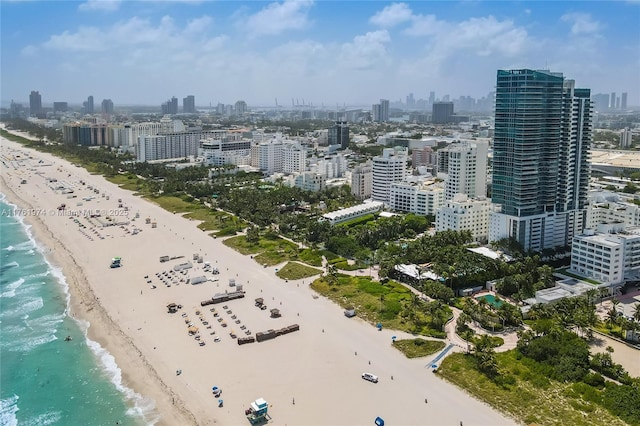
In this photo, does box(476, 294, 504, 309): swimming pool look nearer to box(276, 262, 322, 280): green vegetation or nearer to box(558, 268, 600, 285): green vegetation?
box(558, 268, 600, 285): green vegetation

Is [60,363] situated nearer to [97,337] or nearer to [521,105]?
[97,337]

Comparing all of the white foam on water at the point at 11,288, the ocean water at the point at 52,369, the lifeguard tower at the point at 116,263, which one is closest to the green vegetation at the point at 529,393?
the ocean water at the point at 52,369

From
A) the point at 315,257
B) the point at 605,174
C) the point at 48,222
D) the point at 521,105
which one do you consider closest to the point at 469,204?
the point at 521,105

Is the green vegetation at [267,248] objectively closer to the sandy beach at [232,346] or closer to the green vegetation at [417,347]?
the sandy beach at [232,346]

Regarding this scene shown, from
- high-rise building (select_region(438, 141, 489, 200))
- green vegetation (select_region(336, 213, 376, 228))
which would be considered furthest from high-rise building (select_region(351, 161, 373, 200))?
high-rise building (select_region(438, 141, 489, 200))

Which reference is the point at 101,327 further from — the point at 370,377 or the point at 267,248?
the point at 267,248

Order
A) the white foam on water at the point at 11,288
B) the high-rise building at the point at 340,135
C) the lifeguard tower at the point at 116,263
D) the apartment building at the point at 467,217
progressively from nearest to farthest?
1. the white foam on water at the point at 11,288
2. the lifeguard tower at the point at 116,263
3. the apartment building at the point at 467,217
4. the high-rise building at the point at 340,135

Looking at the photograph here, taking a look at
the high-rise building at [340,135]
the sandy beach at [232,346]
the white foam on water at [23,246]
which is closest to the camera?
the sandy beach at [232,346]
